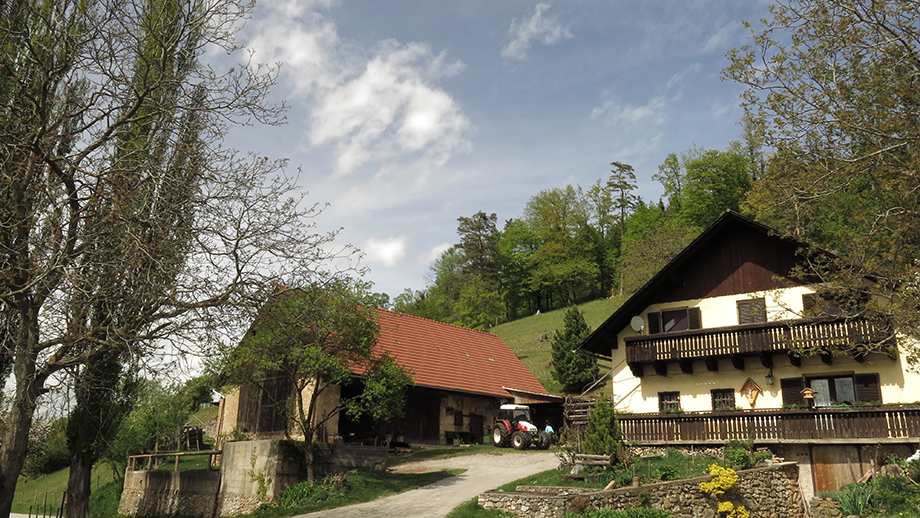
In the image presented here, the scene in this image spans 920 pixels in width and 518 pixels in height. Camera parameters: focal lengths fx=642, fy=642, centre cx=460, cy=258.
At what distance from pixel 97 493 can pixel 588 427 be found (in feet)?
81.1

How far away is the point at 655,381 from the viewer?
25156 mm

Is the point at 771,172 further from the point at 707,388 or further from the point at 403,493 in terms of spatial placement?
the point at 403,493

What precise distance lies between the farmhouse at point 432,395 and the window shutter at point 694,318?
11.8m

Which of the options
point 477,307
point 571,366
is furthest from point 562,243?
point 571,366

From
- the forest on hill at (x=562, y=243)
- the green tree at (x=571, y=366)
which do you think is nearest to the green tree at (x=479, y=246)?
the forest on hill at (x=562, y=243)

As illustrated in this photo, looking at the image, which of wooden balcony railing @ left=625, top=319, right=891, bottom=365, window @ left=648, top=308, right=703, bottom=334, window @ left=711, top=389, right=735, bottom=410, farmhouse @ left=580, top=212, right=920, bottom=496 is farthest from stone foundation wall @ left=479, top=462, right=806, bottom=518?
window @ left=648, top=308, right=703, bottom=334

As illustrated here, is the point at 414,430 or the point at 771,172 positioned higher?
the point at 771,172

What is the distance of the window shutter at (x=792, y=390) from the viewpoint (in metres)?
22.1

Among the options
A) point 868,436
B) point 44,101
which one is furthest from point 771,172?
point 44,101

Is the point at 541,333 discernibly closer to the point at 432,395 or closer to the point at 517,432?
the point at 432,395

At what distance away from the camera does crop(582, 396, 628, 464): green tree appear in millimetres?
19906

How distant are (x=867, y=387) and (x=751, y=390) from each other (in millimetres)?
3540

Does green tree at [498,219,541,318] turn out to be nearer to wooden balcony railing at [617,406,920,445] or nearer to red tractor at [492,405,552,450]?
red tractor at [492,405,552,450]

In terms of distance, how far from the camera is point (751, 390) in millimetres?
22984
